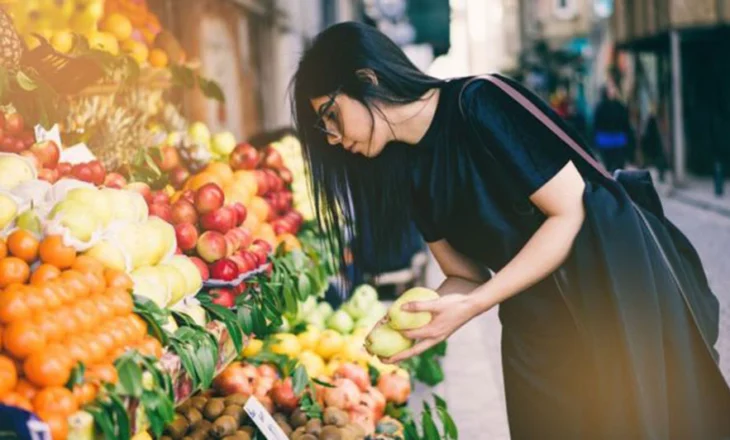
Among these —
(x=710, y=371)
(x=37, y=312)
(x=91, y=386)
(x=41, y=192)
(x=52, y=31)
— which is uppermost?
(x=52, y=31)

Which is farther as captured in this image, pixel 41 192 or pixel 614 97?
pixel 614 97

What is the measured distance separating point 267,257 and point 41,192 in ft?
3.67

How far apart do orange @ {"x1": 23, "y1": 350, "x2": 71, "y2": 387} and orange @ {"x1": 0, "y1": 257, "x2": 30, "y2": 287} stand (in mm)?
316

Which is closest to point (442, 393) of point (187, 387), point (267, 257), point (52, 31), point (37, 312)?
point (267, 257)

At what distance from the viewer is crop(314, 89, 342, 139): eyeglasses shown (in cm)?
241

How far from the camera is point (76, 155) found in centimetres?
363

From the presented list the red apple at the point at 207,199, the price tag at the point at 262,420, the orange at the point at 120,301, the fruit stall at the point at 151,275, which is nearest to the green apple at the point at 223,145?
the fruit stall at the point at 151,275

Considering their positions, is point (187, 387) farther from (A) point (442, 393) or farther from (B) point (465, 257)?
(A) point (442, 393)

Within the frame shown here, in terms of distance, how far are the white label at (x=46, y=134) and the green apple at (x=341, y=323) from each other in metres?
2.22

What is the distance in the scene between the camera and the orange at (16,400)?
6.92 feet

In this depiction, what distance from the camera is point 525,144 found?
2.30m

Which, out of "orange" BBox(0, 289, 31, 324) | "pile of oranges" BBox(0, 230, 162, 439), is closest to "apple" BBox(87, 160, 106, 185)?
"pile of oranges" BBox(0, 230, 162, 439)

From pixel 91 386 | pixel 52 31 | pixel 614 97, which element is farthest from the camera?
pixel 614 97

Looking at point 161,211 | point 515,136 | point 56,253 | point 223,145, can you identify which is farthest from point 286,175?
point 515,136
